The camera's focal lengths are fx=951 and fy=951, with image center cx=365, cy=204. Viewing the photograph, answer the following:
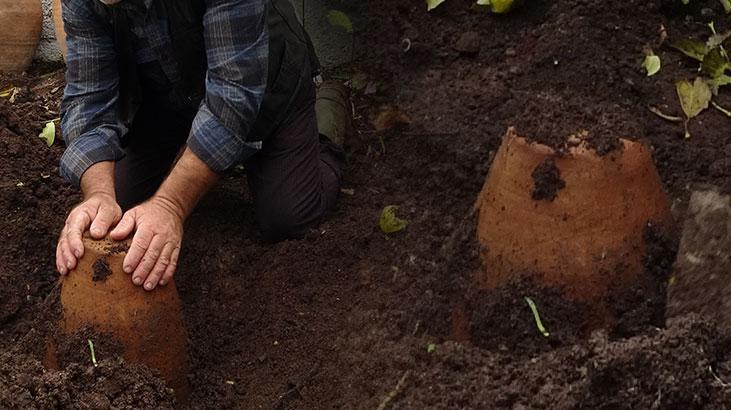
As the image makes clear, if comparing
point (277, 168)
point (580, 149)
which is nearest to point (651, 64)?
point (580, 149)

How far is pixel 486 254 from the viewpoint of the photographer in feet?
8.43

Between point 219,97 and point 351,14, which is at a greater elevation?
point 219,97

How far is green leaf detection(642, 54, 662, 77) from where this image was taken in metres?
3.13

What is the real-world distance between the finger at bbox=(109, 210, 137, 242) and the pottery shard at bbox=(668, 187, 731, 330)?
1.41 meters

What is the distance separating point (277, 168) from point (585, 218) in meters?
1.32

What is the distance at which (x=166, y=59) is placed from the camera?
3082mm

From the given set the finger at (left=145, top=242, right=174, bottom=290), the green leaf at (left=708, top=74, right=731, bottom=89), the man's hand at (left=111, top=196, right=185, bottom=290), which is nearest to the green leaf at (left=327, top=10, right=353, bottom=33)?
the green leaf at (left=708, top=74, right=731, bottom=89)

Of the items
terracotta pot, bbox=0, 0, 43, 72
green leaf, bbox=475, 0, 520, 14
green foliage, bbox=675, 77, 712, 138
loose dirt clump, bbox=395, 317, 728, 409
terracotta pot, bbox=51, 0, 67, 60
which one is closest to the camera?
loose dirt clump, bbox=395, 317, 728, 409

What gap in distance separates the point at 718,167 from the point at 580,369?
0.95 metres

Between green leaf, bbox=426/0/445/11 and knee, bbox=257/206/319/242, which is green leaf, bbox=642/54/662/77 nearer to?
green leaf, bbox=426/0/445/11

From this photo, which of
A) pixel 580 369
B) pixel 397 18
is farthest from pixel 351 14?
pixel 580 369

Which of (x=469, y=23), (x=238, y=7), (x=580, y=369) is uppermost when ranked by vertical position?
(x=238, y=7)

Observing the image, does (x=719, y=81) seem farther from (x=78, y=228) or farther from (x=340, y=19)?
(x=78, y=228)

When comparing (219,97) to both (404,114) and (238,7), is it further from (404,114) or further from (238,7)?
(404,114)
